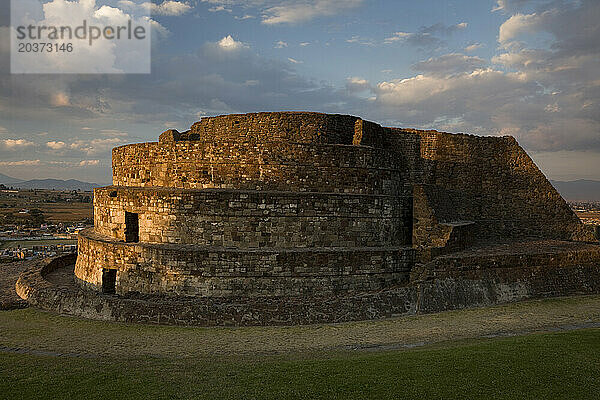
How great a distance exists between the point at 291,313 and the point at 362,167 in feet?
22.2

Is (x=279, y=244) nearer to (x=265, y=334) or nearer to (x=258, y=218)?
(x=258, y=218)

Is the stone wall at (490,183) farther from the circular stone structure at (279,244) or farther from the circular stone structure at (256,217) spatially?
the circular stone structure at (256,217)

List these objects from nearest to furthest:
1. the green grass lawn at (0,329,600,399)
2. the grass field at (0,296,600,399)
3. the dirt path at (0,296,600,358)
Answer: the green grass lawn at (0,329,600,399), the grass field at (0,296,600,399), the dirt path at (0,296,600,358)

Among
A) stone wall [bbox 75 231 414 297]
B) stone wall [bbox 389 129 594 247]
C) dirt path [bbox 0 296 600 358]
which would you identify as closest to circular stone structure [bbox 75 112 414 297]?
stone wall [bbox 75 231 414 297]

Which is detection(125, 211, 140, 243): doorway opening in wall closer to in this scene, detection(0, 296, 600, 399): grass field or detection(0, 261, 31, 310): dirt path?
detection(0, 296, 600, 399): grass field

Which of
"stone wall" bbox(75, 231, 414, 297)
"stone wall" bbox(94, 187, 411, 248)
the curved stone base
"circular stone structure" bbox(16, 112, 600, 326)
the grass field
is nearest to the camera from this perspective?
the grass field

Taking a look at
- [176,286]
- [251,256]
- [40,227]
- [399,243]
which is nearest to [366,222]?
[399,243]

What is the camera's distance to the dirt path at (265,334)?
10.6m

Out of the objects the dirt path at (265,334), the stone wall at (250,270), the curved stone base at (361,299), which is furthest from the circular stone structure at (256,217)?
the dirt path at (265,334)

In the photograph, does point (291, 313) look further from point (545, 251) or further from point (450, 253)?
point (545, 251)

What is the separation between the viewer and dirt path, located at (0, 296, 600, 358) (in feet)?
34.9

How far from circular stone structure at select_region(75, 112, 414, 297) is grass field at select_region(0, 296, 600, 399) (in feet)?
7.16

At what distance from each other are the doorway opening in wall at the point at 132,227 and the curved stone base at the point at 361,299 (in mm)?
2597

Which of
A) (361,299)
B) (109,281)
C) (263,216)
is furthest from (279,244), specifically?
(109,281)
